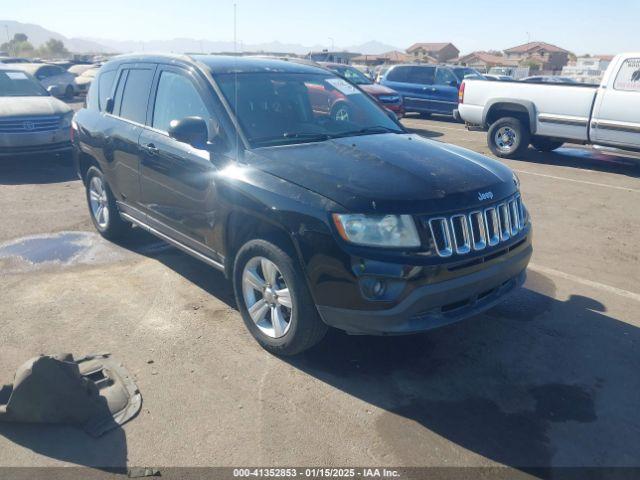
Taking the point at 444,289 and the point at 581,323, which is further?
the point at 581,323

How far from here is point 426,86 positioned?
18.1 meters

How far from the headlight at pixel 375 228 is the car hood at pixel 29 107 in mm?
8105

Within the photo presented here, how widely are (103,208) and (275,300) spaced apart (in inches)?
126

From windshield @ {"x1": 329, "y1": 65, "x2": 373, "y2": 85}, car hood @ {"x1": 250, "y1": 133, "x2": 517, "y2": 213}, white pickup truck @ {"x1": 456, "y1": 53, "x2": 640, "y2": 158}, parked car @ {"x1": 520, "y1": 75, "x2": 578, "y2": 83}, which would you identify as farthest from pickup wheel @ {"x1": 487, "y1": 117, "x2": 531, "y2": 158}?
car hood @ {"x1": 250, "y1": 133, "x2": 517, "y2": 213}

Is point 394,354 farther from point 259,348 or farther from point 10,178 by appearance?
point 10,178

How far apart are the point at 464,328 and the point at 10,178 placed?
26.6ft

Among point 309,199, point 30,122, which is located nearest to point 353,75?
point 30,122

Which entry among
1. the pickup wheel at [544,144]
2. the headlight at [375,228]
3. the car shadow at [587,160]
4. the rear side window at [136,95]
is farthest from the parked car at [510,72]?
the headlight at [375,228]

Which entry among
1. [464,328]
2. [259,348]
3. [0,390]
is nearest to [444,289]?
[464,328]

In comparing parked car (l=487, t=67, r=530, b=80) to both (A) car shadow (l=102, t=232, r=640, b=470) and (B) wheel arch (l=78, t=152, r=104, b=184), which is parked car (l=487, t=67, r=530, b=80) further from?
(A) car shadow (l=102, t=232, r=640, b=470)

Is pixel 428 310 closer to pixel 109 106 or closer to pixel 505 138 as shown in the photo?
pixel 109 106

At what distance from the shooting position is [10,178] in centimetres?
910

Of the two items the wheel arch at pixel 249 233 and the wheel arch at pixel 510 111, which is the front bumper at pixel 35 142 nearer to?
the wheel arch at pixel 249 233

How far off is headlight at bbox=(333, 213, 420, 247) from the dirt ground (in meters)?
0.98
